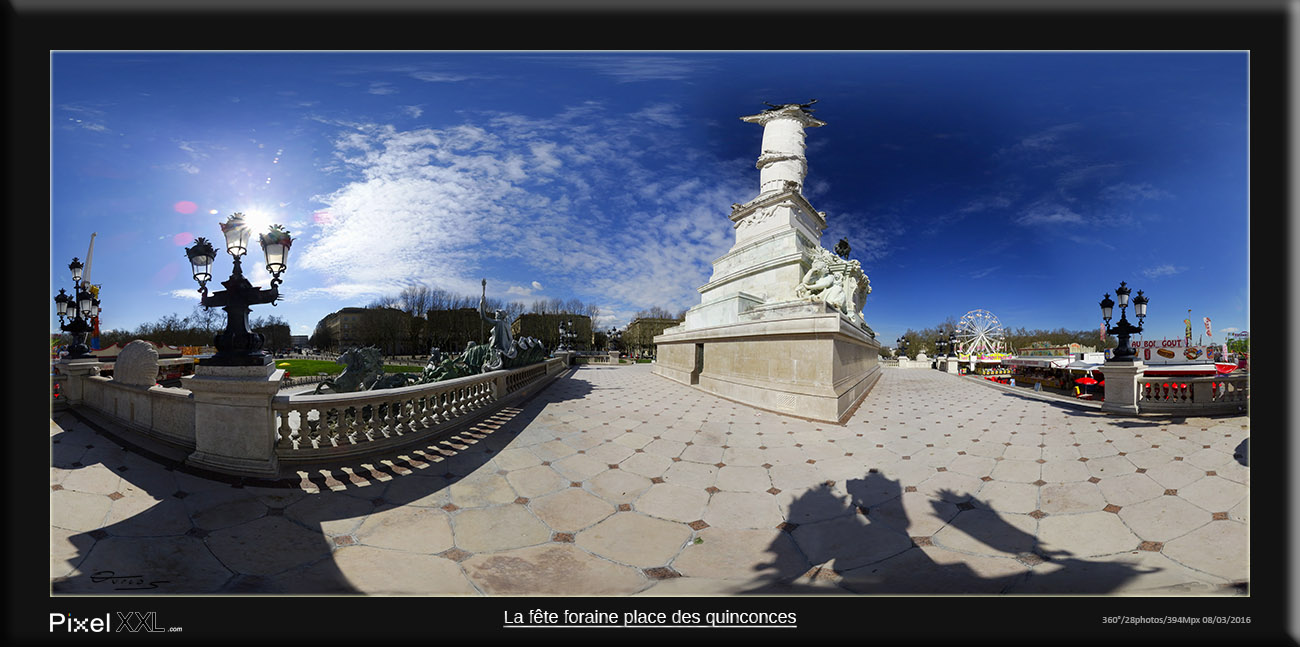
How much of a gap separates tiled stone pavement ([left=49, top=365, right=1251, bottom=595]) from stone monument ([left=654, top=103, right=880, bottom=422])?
272 cm

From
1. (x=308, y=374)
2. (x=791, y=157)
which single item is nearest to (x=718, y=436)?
(x=791, y=157)

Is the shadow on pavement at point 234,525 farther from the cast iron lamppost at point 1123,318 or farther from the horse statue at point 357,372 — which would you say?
the cast iron lamppost at point 1123,318

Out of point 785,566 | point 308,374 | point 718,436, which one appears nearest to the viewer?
point 785,566

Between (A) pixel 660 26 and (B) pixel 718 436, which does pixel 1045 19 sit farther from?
Answer: (B) pixel 718 436

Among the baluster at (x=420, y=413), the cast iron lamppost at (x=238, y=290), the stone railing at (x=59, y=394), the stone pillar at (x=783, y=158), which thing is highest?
the stone pillar at (x=783, y=158)

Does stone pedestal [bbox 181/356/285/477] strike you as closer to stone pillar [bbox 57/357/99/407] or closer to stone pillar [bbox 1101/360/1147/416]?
stone pillar [bbox 57/357/99/407]

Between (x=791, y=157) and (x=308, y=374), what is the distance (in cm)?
1721

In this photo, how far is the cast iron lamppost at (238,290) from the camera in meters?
2.71

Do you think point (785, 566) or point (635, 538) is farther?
point (635, 538)

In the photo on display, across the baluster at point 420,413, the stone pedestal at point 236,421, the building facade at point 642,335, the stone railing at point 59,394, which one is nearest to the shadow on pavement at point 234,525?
the stone pedestal at point 236,421

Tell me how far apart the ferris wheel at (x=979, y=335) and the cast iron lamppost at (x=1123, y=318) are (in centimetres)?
2976

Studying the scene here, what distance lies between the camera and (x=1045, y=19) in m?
1.89

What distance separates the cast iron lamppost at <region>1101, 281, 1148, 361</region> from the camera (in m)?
3.19

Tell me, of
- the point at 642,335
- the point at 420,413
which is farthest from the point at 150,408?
the point at 642,335
